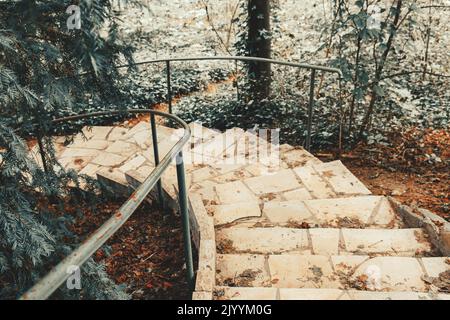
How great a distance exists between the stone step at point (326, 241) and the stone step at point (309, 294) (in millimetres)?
539

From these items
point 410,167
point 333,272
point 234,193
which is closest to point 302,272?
point 333,272

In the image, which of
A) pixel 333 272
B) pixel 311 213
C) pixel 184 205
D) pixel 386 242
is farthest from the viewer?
pixel 311 213

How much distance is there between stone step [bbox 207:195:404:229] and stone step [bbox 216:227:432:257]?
0.68ft

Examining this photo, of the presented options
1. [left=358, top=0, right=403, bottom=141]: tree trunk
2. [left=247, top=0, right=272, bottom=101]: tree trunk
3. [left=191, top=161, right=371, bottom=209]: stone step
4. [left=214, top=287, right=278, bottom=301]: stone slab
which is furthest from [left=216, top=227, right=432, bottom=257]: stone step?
[left=247, top=0, right=272, bottom=101]: tree trunk

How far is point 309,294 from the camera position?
2.29 meters

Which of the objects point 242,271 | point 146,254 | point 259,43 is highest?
point 259,43

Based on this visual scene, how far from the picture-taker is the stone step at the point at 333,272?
2473mm

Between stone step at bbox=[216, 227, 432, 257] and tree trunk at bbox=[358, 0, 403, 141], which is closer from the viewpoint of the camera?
stone step at bbox=[216, 227, 432, 257]

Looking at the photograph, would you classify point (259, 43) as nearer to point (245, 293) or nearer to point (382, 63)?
point (382, 63)

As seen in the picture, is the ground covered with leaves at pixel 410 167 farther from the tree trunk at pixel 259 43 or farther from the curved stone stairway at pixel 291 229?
the tree trunk at pixel 259 43

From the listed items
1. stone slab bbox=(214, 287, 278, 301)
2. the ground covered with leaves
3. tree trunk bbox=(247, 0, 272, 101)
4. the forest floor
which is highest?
tree trunk bbox=(247, 0, 272, 101)

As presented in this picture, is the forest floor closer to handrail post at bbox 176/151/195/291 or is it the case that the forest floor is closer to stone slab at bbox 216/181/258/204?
handrail post at bbox 176/151/195/291

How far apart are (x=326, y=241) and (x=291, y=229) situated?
27cm

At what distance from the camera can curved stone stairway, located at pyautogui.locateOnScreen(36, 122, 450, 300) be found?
8.12 ft
